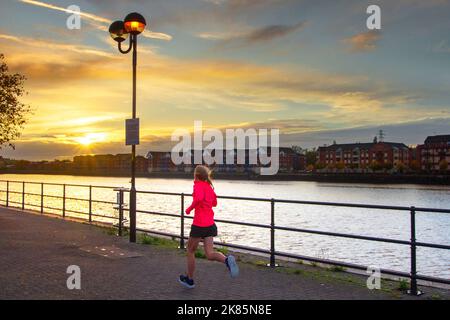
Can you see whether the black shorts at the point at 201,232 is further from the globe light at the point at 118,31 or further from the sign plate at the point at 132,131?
the globe light at the point at 118,31

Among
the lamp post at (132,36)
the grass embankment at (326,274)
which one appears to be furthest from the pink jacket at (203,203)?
the lamp post at (132,36)

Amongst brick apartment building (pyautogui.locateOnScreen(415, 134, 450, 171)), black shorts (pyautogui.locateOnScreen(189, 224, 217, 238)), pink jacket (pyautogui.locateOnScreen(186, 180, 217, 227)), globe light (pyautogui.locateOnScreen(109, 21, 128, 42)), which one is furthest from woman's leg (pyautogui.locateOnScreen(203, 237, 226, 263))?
brick apartment building (pyautogui.locateOnScreen(415, 134, 450, 171))

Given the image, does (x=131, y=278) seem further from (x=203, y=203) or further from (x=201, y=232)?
(x=203, y=203)

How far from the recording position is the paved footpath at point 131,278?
761 cm

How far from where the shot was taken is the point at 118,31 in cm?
1348

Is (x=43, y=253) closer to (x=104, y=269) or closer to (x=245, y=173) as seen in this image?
(x=104, y=269)

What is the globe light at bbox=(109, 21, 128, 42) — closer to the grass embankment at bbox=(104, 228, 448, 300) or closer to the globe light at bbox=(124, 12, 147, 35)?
the globe light at bbox=(124, 12, 147, 35)

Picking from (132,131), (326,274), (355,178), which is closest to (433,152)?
(355,178)

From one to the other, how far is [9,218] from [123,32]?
9.11 m

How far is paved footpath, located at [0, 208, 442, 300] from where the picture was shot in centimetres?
761

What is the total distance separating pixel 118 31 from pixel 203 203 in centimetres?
724

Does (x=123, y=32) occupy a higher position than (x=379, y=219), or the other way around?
(x=123, y=32)
